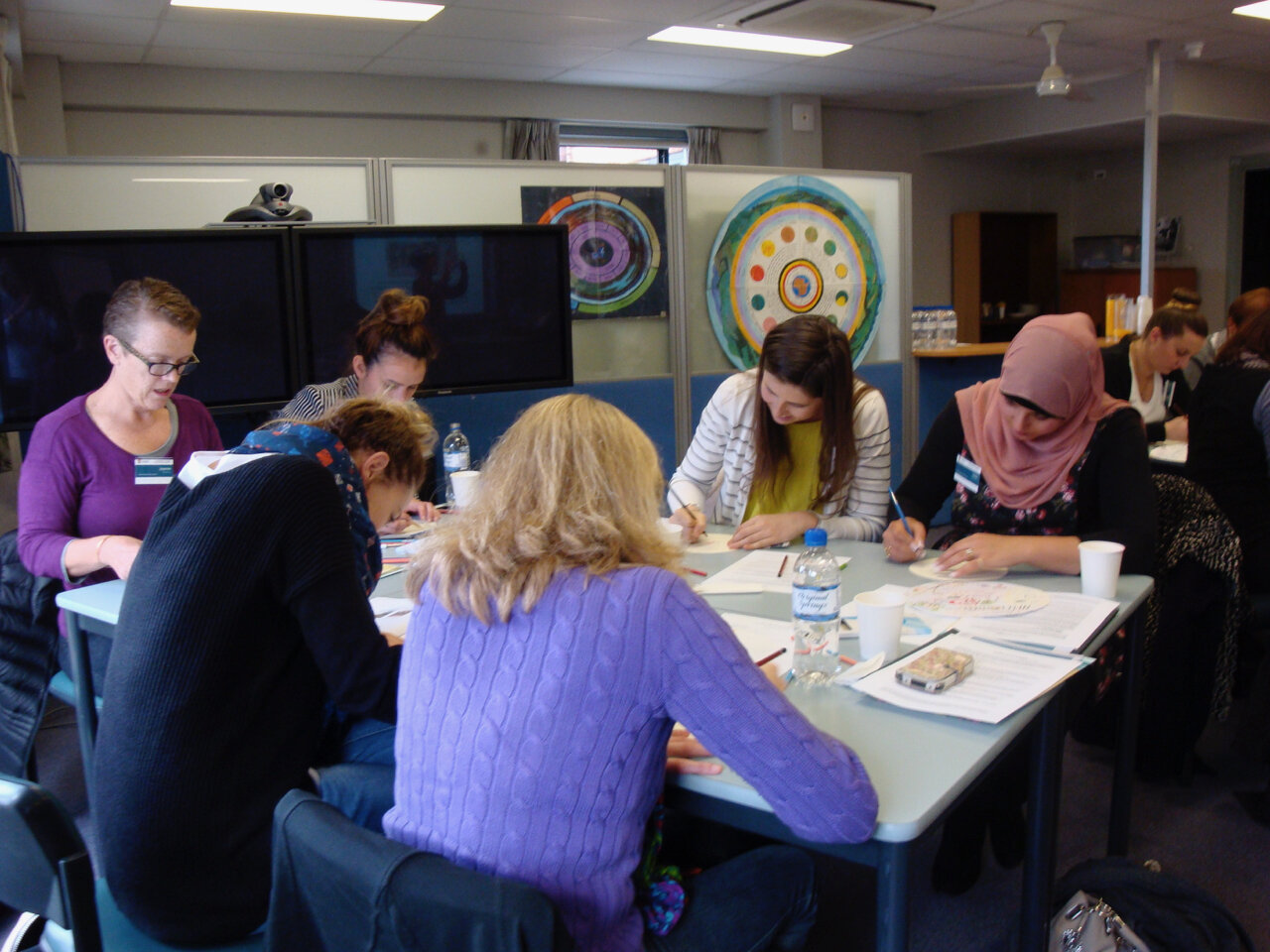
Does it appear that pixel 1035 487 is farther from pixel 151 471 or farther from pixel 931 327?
pixel 931 327

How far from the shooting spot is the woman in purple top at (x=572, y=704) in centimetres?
106

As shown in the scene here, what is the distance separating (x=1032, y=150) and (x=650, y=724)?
8.74 m

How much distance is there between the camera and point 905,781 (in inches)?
45.6

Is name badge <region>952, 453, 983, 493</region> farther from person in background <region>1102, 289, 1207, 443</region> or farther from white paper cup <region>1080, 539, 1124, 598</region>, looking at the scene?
person in background <region>1102, 289, 1207, 443</region>

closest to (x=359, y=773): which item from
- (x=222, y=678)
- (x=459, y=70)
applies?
(x=222, y=678)

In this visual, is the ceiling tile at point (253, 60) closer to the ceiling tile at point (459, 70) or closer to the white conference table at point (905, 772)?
the ceiling tile at point (459, 70)

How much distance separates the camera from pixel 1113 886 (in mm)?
1686

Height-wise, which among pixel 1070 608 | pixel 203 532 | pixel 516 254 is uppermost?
pixel 516 254

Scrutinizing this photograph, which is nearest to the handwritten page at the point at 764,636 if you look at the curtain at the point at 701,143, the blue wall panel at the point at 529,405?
the blue wall panel at the point at 529,405

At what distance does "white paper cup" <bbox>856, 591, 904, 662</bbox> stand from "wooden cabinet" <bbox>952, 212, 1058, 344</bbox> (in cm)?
758

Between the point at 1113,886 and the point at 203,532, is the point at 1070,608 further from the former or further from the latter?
the point at 203,532

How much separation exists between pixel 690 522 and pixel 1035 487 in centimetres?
73

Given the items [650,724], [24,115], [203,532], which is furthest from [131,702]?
[24,115]

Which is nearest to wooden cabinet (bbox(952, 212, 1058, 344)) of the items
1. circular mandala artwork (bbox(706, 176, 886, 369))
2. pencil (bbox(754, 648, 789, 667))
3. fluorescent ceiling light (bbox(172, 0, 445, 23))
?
circular mandala artwork (bbox(706, 176, 886, 369))
